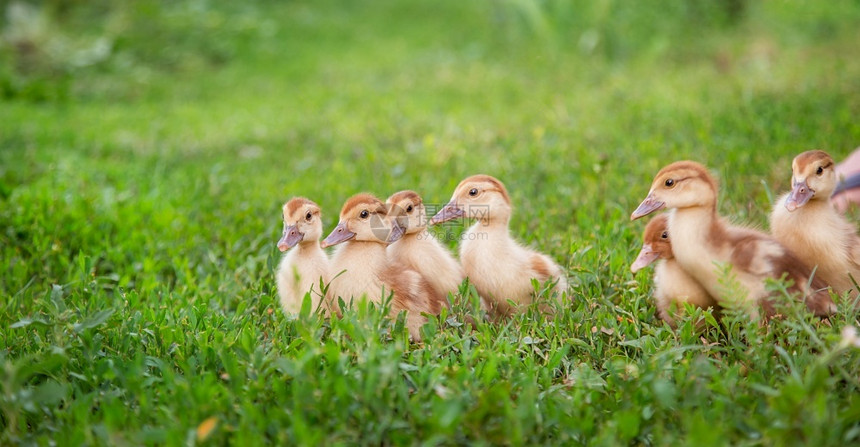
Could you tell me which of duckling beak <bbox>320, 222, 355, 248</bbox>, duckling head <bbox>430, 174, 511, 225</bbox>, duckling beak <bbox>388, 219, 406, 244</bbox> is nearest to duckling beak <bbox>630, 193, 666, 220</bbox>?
duckling head <bbox>430, 174, 511, 225</bbox>

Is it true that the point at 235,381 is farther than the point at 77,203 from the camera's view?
No

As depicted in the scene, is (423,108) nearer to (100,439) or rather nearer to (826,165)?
(826,165)

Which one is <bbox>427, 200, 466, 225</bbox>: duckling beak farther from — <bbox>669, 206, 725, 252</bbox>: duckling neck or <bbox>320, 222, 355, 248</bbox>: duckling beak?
<bbox>669, 206, 725, 252</bbox>: duckling neck

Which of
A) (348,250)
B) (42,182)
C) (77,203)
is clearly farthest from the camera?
(42,182)

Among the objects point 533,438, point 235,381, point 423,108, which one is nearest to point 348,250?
point 235,381

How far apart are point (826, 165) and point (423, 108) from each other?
6392mm

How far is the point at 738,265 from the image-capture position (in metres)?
3.51

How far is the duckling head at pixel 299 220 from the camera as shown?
13.0 ft

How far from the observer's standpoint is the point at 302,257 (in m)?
4.10

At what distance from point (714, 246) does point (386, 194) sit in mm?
2959

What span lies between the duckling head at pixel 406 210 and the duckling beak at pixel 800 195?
5.59 feet

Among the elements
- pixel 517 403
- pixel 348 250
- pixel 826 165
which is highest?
pixel 826 165

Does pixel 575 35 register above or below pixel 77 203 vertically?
above

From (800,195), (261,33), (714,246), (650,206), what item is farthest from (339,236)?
(261,33)
